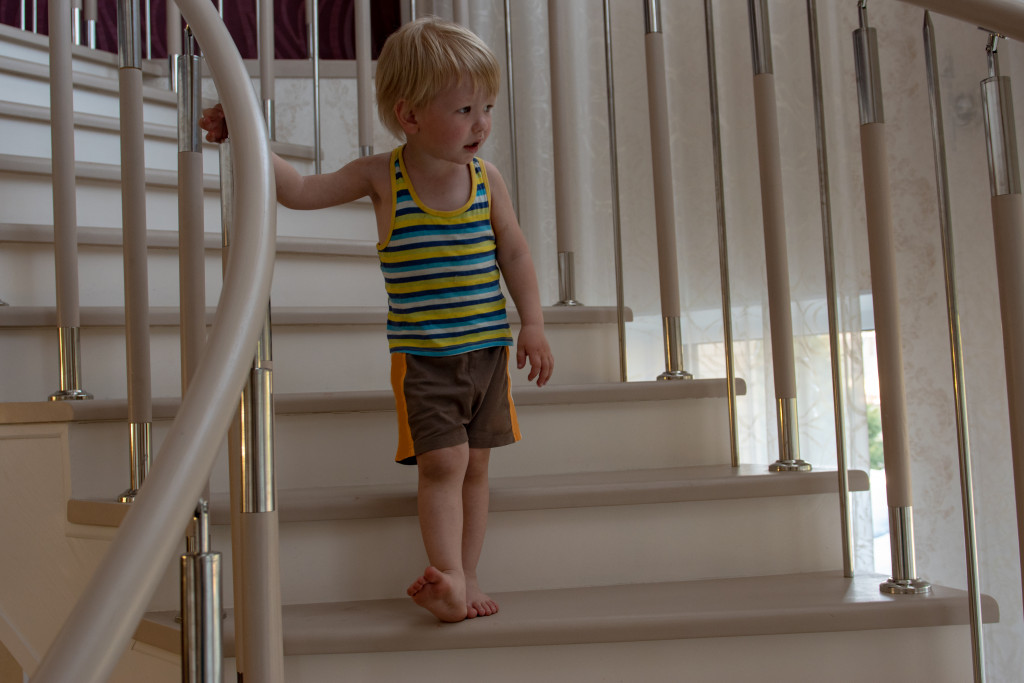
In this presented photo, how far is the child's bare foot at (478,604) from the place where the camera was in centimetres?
114

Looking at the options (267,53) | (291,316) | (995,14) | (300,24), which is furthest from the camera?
(300,24)

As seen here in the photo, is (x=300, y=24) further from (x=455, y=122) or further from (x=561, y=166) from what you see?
(x=455, y=122)

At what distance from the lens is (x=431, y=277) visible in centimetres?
127

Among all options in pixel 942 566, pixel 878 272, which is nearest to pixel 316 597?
pixel 878 272

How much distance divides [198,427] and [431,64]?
72 cm

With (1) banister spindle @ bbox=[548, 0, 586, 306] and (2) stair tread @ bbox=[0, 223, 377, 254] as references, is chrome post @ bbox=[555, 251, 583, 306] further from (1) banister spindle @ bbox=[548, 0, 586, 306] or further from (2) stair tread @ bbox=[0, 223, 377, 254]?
(2) stair tread @ bbox=[0, 223, 377, 254]

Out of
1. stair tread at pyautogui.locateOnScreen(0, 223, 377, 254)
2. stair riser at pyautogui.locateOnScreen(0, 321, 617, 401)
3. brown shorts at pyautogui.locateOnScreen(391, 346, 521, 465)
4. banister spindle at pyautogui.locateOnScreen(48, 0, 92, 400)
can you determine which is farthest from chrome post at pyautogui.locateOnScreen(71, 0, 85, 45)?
brown shorts at pyautogui.locateOnScreen(391, 346, 521, 465)

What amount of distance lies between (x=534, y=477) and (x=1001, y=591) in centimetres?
110

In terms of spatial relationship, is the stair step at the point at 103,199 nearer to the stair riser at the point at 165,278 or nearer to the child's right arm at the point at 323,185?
the stair riser at the point at 165,278

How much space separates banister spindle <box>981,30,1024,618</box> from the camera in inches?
41.8

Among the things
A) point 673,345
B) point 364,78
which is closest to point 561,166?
point 673,345

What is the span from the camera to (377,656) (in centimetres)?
110

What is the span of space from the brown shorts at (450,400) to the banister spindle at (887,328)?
0.55 meters

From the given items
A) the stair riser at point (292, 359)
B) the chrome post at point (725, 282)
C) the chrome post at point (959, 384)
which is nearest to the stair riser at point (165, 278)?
the stair riser at point (292, 359)
